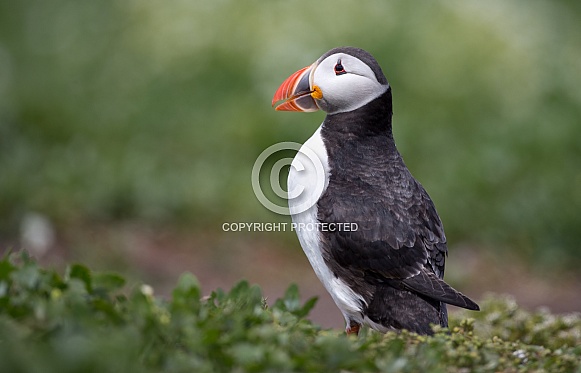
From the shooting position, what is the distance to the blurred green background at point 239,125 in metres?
8.09

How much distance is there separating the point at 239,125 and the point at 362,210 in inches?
220

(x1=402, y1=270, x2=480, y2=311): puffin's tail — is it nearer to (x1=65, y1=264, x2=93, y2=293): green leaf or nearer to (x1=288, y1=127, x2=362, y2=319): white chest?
(x1=288, y1=127, x2=362, y2=319): white chest

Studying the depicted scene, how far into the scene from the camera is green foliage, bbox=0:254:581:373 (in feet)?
8.89

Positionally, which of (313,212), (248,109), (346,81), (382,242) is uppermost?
(248,109)

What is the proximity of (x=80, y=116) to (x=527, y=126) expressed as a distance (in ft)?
17.9

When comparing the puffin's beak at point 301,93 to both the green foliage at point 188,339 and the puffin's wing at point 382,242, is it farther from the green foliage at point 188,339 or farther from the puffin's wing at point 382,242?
the green foliage at point 188,339

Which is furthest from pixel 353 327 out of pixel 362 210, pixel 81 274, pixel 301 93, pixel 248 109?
pixel 248 109

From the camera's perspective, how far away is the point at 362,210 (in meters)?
4.14

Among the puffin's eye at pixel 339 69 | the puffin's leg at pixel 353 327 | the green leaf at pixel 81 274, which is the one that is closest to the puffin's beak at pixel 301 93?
the puffin's eye at pixel 339 69

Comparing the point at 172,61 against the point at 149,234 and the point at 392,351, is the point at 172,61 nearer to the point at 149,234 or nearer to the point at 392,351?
the point at 149,234

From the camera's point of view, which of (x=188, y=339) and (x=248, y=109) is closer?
(x=188, y=339)

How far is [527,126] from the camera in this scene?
32.2 ft

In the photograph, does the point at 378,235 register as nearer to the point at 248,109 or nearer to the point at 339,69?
the point at 339,69

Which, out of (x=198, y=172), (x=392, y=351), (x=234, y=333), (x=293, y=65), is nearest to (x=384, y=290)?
(x=392, y=351)
